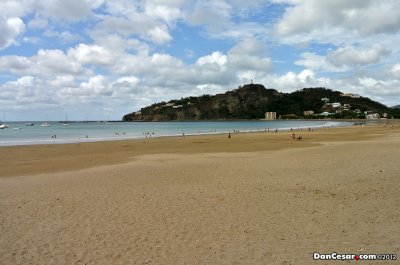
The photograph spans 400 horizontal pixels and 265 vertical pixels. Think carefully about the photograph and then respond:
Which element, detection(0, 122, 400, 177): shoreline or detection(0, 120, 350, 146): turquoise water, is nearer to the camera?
detection(0, 122, 400, 177): shoreline

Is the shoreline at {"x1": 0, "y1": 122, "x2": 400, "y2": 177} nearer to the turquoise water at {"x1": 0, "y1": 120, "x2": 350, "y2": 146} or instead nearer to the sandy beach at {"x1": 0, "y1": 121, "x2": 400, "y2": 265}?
the sandy beach at {"x1": 0, "y1": 121, "x2": 400, "y2": 265}

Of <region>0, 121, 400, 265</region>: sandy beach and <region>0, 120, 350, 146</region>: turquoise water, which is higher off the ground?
<region>0, 120, 350, 146</region>: turquoise water

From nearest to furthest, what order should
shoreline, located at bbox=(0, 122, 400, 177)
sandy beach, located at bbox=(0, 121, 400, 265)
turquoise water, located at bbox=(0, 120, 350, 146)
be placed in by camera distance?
1. sandy beach, located at bbox=(0, 121, 400, 265)
2. shoreline, located at bbox=(0, 122, 400, 177)
3. turquoise water, located at bbox=(0, 120, 350, 146)

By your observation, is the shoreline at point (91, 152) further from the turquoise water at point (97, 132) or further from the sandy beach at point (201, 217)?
the turquoise water at point (97, 132)

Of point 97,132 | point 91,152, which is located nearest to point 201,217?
point 91,152

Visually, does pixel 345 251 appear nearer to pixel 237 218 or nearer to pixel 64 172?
pixel 237 218

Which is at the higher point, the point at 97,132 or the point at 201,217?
the point at 97,132

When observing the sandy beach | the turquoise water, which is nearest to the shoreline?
the sandy beach

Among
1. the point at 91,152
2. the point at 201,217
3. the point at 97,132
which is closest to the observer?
the point at 201,217

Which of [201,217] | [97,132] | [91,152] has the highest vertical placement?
[97,132]

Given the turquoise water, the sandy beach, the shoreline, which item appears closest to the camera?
the sandy beach

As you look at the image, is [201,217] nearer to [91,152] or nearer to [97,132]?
[91,152]

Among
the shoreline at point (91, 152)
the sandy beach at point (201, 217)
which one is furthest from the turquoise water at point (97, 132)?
the sandy beach at point (201, 217)

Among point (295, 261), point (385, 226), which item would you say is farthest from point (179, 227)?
point (385, 226)
